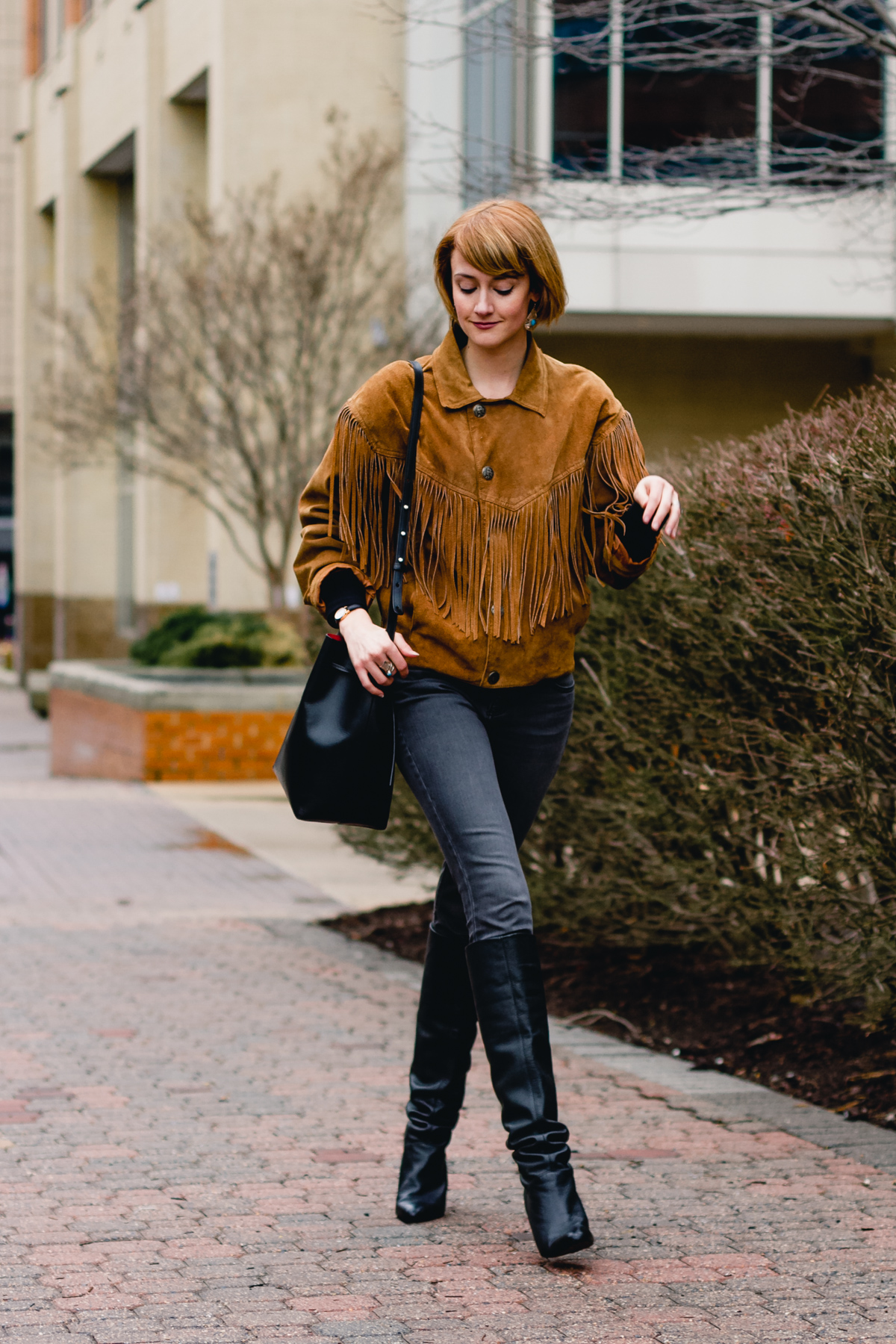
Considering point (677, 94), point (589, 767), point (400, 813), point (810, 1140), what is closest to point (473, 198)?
point (677, 94)

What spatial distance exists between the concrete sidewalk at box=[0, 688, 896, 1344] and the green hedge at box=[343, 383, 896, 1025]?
506 millimetres

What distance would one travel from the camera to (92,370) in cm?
1867

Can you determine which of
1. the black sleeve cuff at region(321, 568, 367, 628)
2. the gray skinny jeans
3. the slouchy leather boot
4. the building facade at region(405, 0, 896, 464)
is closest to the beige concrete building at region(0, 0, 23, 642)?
the building facade at region(405, 0, 896, 464)

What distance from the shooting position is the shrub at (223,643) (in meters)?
15.5

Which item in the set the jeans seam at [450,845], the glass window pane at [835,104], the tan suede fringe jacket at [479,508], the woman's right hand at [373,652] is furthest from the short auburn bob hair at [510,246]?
the glass window pane at [835,104]

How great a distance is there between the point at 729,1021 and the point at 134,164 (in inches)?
1006

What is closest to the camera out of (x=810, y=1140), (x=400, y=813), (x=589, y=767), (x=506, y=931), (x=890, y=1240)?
(x=506, y=931)

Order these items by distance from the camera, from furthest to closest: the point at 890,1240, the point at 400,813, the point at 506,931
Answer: the point at 400,813 → the point at 890,1240 → the point at 506,931

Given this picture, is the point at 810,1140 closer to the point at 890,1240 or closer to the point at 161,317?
the point at 890,1240

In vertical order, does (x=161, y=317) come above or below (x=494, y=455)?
above

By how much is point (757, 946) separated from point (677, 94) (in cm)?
1495

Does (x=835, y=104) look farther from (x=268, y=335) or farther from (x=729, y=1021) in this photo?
(x=729, y=1021)

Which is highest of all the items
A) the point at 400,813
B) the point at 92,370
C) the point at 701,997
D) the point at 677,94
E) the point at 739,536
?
the point at 677,94

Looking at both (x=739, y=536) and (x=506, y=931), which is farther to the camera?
(x=739, y=536)
